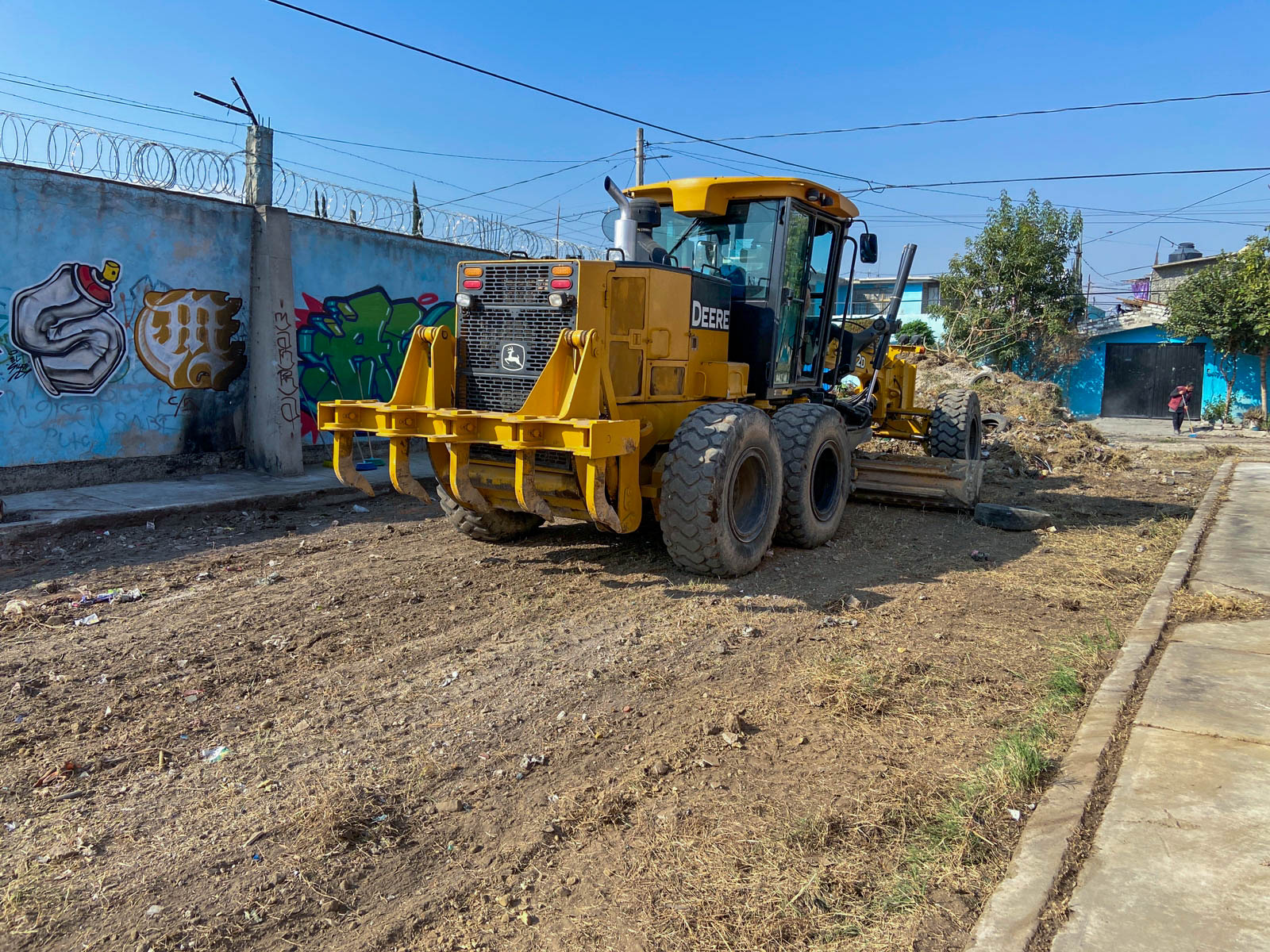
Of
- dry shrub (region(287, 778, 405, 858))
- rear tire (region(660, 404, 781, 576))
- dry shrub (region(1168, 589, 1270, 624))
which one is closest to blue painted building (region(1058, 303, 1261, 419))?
dry shrub (region(1168, 589, 1270, 624))

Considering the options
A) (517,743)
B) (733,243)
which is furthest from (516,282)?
(517,743)

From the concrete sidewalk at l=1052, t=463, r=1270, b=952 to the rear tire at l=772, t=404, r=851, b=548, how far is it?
2.72 metres

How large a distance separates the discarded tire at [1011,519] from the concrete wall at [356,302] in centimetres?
779

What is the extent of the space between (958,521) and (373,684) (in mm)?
6351

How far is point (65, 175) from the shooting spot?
8.75m

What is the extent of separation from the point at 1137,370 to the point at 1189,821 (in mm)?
30852

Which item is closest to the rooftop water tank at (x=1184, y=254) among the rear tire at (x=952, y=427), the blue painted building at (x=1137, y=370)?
the blue painted building at (x=1137, y=370)

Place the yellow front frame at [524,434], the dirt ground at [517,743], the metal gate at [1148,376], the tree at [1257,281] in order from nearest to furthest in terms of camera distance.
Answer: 1. the dirt ground at [517,743]
2. the yellow front frame at [524,434]
3. the tree at [1257,281]
4. the metal gate at [1148,376]

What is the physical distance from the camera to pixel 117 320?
30.6ft

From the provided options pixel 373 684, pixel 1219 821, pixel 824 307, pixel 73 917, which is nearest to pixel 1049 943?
pixel 1219 821

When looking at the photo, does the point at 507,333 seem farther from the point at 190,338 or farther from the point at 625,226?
the point at 190,338

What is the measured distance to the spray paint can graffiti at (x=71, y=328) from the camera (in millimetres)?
8633

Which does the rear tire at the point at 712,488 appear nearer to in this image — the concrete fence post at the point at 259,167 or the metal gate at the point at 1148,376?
the concrete fence post at the point at 259,167

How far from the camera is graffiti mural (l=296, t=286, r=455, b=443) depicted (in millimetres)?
11188
